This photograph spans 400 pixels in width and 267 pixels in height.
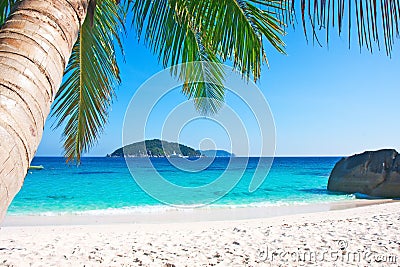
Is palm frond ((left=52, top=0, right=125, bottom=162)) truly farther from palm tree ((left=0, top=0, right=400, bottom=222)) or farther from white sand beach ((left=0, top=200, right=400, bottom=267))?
white sand beach ((left=0, top=200, right=400, bottom=267))

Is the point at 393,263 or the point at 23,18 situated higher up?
the point at 23,18

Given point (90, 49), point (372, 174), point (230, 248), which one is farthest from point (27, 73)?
point (372, 174)

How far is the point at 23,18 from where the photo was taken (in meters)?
1.76

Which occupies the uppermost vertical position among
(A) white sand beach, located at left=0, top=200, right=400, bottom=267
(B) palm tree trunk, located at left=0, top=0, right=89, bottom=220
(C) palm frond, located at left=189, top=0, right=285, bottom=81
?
(C) palm frond, located at left=189, top=0, right=285, bottom=81

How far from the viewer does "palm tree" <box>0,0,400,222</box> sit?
146cm

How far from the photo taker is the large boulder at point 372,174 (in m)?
15.5

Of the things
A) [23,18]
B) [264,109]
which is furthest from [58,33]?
[264,109]

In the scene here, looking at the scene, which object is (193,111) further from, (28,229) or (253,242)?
(28,229)

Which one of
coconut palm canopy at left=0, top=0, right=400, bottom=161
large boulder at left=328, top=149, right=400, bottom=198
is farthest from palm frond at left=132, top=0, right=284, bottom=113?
large boulder at left=328, top=149, right=400, bottom=198

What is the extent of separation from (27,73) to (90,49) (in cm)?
281

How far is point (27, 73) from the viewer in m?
1.55

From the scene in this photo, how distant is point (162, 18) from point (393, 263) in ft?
12.1

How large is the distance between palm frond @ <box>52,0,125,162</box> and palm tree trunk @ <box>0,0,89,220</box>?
7.63 ft

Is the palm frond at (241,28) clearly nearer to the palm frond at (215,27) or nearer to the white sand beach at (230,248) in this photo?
the palm frond at (215,27)
